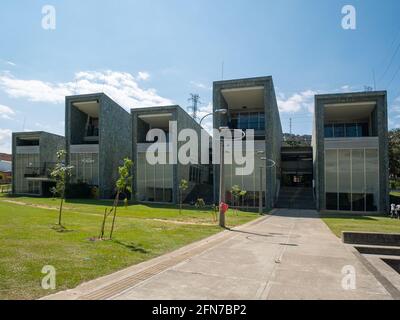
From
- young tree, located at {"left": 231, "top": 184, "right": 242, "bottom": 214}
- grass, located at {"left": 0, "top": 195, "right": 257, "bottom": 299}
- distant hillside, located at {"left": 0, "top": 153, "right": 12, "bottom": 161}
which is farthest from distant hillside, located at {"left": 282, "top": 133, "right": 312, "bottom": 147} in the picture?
distant hillside, located at {"left": 0, "top": 153, "right": 12, "bottom": 161}

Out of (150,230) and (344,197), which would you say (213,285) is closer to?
(150,230)

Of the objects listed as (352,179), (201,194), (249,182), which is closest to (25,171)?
(201,194)

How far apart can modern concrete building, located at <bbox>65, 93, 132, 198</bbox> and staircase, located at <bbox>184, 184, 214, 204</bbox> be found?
36.0 ft

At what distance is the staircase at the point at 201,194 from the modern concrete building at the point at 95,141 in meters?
11.0

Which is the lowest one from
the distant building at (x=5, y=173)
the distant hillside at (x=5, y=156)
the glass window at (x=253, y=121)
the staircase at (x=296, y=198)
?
the staircase at (x=296, y=198)

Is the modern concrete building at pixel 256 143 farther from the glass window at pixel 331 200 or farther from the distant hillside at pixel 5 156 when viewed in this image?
the distant hillside at pixel 5 156

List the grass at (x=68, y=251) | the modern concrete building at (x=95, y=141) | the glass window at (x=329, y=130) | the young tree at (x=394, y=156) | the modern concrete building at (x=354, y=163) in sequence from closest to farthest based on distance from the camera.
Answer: the grass at (x=68, y=251) < the modern concrete building at (x=354, y=163) < the modern concrete building at (x=95, y=141) < the glass window at (x=329, y=130) < the young tree at (x=394, y=156)

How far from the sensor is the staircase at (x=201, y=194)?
134 feet

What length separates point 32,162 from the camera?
4981 centimetres

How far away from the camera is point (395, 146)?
185ft

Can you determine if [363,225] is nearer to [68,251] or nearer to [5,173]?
[68,251]

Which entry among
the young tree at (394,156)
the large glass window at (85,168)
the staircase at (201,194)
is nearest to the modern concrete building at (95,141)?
the large glass window at (85,168)
